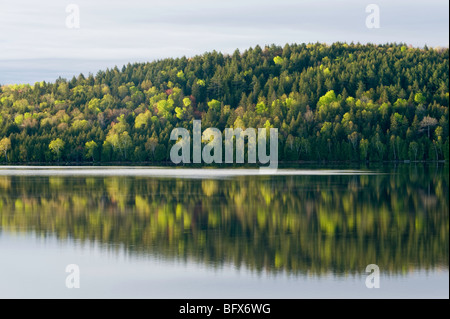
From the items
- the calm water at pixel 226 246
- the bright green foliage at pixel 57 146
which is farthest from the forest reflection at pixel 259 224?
the bright green foliage at pixel 57 146

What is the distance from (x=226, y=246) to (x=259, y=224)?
22.0 ft

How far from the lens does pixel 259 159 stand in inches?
6407

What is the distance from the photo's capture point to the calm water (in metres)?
23.0

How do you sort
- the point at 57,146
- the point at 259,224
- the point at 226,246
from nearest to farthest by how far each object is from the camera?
the point at 226,246 → the point at 259,224 → the point at 57,146

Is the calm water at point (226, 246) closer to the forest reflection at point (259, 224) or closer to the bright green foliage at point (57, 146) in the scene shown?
the forest reflection at point (259, 224)

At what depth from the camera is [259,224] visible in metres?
35.9

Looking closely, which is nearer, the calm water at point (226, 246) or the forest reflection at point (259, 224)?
the calm water at point (226, 246)

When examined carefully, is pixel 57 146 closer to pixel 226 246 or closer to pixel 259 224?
pixel 259 224

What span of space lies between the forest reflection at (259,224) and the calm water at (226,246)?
0.24ft

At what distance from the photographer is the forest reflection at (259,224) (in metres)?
27.1

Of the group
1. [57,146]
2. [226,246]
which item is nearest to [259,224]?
[226,246]

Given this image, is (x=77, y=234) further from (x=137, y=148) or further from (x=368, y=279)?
(x=137, y=148)
